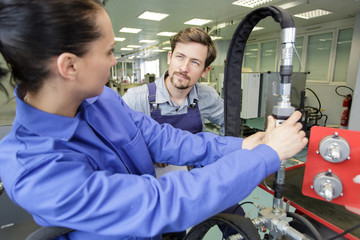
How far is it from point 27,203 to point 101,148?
21 centimetres

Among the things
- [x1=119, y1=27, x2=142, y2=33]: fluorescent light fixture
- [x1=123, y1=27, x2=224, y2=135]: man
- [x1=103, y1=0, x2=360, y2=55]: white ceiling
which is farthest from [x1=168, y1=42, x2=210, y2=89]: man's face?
[x1=119, y1=27, x2=142, y2=33]: fluorescent light fixture

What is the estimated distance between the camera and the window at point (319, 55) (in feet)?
17.2

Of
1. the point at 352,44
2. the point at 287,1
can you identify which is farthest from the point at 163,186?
the point at 352,44

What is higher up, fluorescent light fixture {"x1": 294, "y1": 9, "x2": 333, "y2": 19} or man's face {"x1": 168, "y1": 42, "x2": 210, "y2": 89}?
fluorescent light fixture {"x1": 294, "y1": 9, "x2": 333, "y2": 19}

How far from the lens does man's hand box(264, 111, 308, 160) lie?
0.54 metres

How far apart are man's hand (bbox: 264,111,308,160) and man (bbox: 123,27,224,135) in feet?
2.42

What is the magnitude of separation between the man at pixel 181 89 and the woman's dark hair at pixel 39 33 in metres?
0.74

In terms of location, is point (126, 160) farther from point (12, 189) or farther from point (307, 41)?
point (307, 41)

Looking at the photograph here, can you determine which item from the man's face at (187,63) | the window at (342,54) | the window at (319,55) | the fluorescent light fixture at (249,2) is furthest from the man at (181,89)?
the window at (319,55)

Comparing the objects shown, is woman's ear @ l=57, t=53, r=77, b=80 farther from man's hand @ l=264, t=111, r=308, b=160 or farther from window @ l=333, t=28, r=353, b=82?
window @ l=333, t=28, r=353, b=82

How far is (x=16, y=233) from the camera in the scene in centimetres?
107

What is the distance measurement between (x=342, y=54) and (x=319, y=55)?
52 centimetres

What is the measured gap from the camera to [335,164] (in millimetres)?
552

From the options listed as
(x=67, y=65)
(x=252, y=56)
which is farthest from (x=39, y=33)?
(x=252, y=56)
